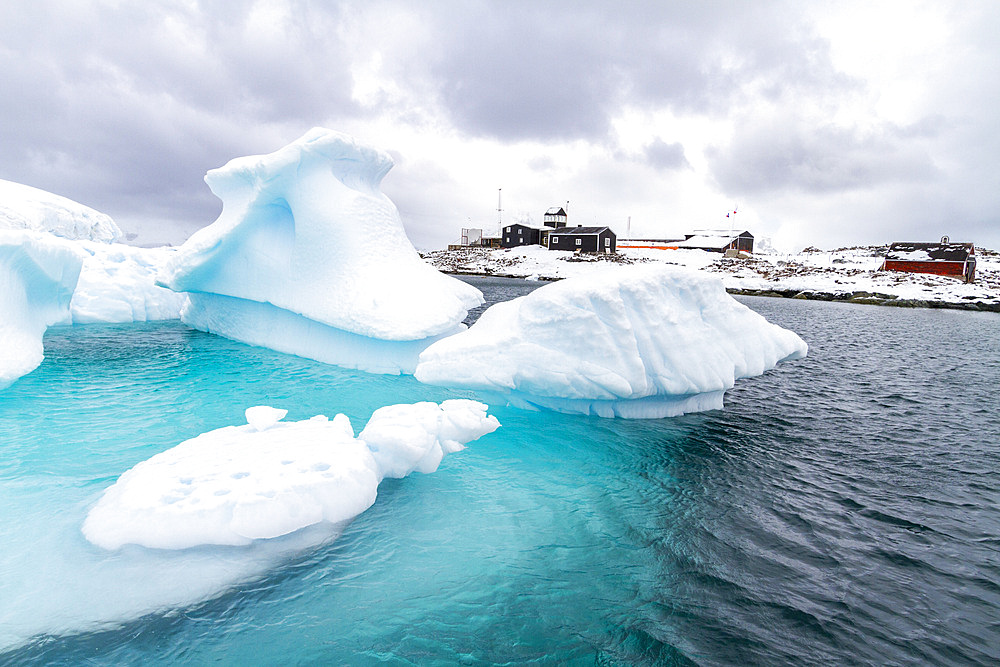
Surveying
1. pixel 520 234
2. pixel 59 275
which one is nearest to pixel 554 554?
pixel 59 275

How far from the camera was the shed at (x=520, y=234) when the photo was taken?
80000mm

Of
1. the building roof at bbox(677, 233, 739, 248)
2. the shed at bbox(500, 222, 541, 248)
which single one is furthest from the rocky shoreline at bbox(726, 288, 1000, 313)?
the shed at bbox(500, 222, 541, 248)

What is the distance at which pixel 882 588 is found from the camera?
15.7 ft

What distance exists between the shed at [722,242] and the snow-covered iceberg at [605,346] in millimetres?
73541

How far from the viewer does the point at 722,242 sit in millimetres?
77500

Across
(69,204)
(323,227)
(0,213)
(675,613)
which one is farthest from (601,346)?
(69,204)

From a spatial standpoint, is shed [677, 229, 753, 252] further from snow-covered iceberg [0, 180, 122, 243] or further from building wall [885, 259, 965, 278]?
snow-covered iceberg [0, 180, 122, 243]

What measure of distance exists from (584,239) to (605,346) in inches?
2591

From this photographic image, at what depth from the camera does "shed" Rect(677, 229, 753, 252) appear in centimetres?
7494

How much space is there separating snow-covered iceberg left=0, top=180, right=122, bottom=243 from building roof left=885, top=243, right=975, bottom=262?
80727mm

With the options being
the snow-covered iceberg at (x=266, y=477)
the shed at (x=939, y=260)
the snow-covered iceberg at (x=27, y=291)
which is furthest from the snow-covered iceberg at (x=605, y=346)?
the shed at (x=939, y=260)

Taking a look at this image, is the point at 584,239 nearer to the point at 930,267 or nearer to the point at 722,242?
the point at 722,242

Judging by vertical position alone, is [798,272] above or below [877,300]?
above

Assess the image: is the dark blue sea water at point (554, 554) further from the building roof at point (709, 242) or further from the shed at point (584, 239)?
the building roof at point (709, 242)
